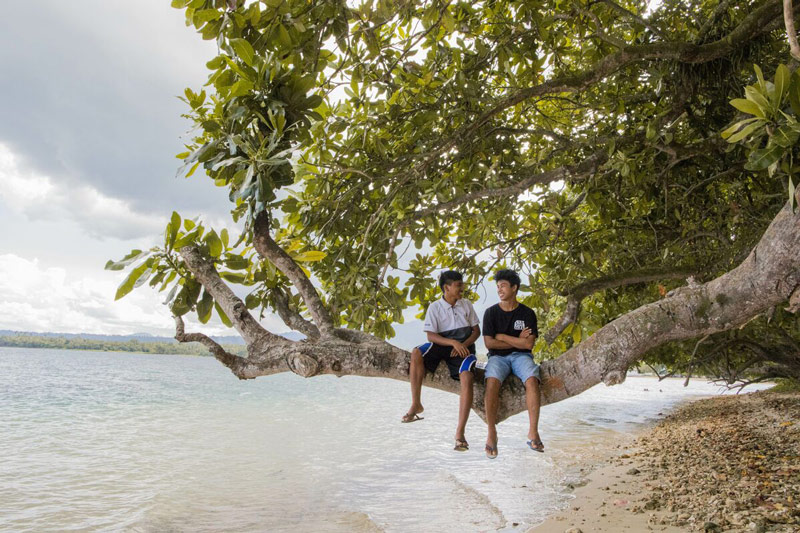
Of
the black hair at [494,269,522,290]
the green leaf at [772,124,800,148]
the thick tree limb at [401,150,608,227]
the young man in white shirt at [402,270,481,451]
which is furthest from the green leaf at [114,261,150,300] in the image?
the green leaf at [772,124,800,148]

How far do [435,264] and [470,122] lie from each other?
1301mm

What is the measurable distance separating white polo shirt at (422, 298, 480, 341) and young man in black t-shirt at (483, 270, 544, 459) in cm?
11

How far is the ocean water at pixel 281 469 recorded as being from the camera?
7.58 meters

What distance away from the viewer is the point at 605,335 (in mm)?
2510

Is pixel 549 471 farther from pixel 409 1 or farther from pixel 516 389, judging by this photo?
pixel 409 1

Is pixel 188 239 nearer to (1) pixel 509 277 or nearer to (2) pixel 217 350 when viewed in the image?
(2) pixel 217 350

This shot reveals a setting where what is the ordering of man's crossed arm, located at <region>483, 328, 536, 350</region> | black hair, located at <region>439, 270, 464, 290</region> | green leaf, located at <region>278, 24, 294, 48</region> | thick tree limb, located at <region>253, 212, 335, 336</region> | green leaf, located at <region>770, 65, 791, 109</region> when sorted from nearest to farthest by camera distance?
green leaf, located at <region>770, 65, 791, 109</region> → green leaf, located at <region>278, 24, 294, 48</region> → thick tree limb, located at <region>253, 212, 335, 336</region> → man's crossed arm, located at <region>483, 328, 536, 350</region> → black hair, located at <region>439, 270, 464, 290</region>

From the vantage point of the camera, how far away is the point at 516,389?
Answer: 9.22ft

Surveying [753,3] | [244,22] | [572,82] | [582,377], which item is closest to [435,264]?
[572,82]

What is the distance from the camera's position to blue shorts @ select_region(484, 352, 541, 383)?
8.89 ft

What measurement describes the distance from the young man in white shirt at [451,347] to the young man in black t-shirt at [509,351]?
0.11 m

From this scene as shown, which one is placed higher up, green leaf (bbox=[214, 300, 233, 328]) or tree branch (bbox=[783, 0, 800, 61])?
tree branch (bbox=[783, 0, 800, 61])

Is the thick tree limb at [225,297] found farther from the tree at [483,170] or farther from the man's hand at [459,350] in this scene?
the man's hand at [459,350]

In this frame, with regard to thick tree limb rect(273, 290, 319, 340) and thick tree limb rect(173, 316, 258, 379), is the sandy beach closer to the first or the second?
thick tree limb rect(273, 290, 319, 340)
